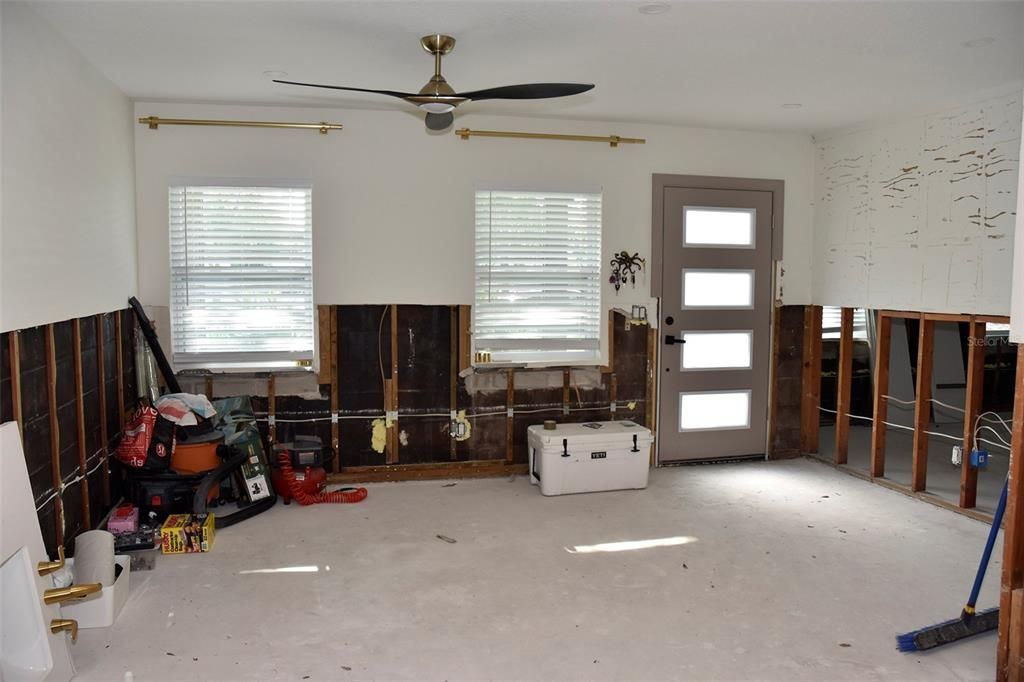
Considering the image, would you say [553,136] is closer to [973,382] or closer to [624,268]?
[624,268]

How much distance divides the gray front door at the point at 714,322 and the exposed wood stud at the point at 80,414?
12.9 feet

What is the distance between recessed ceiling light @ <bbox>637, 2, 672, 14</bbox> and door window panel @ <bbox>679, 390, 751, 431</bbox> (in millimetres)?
3285

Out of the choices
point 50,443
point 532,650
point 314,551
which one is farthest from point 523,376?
point 50,443

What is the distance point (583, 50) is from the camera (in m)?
3.68

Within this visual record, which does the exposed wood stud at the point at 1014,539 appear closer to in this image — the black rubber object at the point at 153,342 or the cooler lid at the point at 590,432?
the cooler lid at the point at 590,432

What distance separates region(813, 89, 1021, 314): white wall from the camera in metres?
4.36

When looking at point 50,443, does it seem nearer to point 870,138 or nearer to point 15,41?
point 15,41

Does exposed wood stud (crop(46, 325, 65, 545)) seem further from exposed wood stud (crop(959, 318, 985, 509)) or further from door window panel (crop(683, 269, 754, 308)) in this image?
exposed wood stud (crop(959, 318, 985, 509))

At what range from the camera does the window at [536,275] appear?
5285 millimetres

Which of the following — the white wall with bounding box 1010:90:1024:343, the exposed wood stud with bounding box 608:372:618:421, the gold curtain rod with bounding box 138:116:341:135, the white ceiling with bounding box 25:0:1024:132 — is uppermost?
the white ceiling with bounding box 25:0:1024:132

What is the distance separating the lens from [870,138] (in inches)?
209

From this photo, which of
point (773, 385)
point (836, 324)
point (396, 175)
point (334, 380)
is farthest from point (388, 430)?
point (836, 324)

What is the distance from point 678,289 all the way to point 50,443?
13.9ft

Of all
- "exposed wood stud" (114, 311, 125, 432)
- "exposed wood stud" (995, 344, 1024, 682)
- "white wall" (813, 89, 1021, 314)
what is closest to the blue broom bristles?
"exposed wood stud" (995, 344, 1024, 682)
